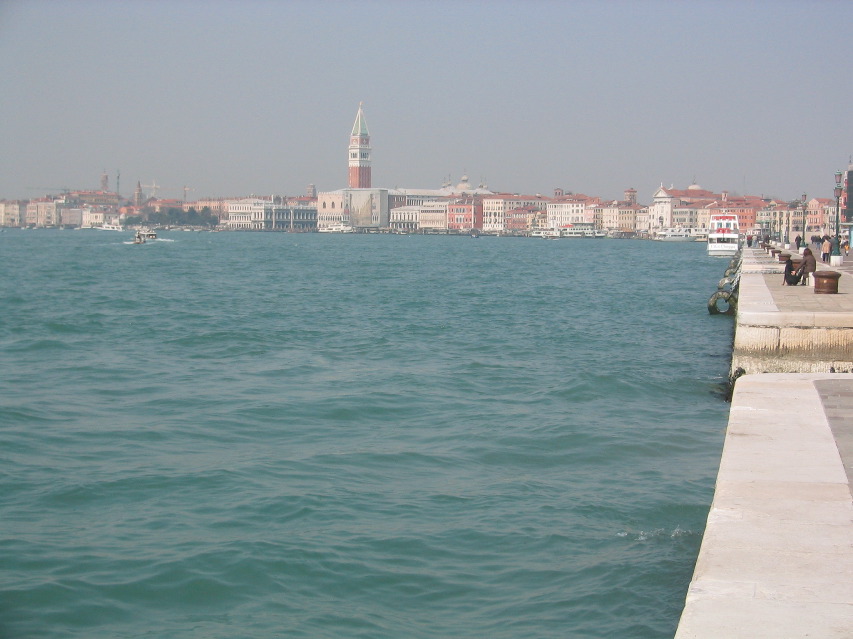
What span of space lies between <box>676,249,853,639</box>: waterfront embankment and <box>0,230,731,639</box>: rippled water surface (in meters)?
0.54

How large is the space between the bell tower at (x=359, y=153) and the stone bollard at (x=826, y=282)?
13529cm

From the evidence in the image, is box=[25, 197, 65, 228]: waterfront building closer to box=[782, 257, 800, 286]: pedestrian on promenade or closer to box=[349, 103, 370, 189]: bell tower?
box=[349, 103, 370, 189]: bell tower

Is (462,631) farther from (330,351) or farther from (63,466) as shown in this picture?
(330,351)

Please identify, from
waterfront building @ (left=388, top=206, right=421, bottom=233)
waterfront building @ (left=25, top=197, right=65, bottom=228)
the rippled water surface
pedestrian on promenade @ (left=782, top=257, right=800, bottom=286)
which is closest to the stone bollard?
the rippled water surface

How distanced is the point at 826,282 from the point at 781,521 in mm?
8913

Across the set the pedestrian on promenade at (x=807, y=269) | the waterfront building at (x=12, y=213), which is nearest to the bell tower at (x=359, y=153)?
the waterfront building at (x=12, y=213)

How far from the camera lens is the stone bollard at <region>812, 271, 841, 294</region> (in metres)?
11.7

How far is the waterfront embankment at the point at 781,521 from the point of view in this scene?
9.09 ft

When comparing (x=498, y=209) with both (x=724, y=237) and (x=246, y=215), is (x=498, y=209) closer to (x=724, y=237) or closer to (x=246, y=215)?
(x=246, y=215)

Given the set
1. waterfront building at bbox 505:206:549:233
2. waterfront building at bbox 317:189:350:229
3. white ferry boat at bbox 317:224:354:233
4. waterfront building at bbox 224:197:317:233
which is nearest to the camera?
waterfront building at bbox 505:206:549:233

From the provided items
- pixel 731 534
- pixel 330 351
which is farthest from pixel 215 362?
pixel 731 534

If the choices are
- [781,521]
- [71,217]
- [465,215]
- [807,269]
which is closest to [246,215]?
[71,217]

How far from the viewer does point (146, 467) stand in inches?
247

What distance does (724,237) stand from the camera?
47469 mm
